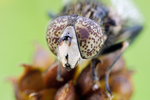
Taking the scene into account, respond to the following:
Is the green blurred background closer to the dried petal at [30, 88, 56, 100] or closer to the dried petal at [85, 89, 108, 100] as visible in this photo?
the dried petal at [30, 88, 56, 100]

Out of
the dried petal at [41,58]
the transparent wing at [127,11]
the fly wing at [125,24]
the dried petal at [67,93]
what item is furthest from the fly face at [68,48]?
the transparent wing at [127,11]

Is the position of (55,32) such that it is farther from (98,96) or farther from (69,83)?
(98,96)

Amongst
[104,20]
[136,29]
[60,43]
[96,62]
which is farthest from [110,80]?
[136,29]

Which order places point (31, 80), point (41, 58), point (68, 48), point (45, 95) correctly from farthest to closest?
point (41, 58), point (31, 80), point (45, 95), point (68, 48)

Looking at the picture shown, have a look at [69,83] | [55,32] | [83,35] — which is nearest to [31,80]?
[69,83]

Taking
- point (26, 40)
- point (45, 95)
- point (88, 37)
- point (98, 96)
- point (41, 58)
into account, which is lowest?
point (26, 40)

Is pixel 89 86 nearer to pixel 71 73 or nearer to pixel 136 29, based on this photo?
pixel 71 73
